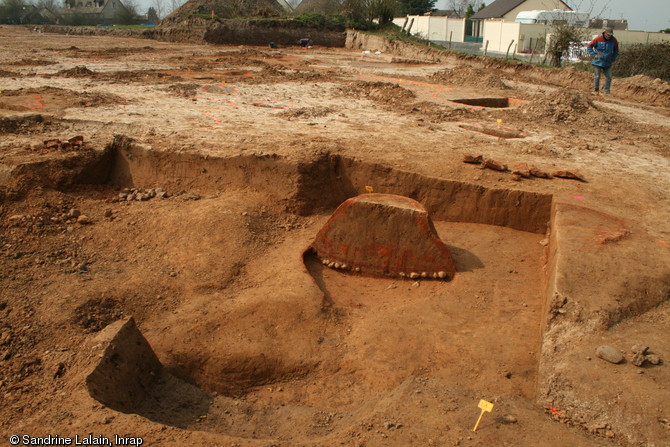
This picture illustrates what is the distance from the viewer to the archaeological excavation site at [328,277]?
9.95ft

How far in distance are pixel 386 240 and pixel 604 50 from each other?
9726 millimetres

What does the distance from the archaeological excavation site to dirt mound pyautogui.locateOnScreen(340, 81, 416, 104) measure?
1496 millimetres

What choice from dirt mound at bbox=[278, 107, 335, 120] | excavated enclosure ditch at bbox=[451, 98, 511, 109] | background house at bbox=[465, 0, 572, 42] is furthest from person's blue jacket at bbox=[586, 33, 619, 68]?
→ background house at bbox=[465, 0, 572, 42]

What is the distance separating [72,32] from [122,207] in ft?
103

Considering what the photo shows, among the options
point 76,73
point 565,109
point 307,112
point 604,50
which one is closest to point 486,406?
point 307,112

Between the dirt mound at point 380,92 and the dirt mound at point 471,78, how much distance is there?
244 centimetres

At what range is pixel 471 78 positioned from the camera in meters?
12.6

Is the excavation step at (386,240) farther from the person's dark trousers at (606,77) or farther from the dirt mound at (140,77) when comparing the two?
the person's dark trousers at (606,77)

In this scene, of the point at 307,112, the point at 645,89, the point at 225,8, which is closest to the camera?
the point at 307,112

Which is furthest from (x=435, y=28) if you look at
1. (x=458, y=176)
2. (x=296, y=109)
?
(x=458, y=176)

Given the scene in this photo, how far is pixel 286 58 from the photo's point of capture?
1862 centimetres

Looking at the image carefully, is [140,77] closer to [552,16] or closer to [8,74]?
[8,74]

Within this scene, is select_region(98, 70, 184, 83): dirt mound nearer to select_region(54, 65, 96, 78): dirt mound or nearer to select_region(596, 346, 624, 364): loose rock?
select_region(54, 65, 96, 78): dirt mound

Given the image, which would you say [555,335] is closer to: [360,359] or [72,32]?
[360,359]
